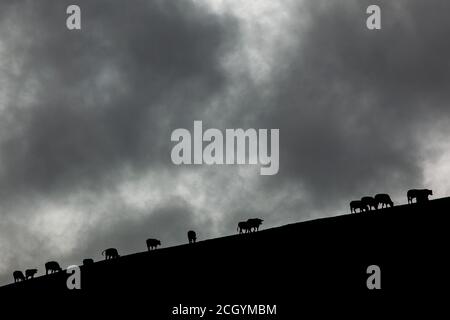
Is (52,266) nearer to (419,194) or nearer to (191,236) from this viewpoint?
(191,236)

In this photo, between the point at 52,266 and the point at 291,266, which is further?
the point at 52,266

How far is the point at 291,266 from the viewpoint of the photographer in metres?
36.3

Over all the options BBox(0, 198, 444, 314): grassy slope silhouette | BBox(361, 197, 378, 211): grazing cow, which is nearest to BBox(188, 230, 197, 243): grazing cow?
BBox(0, 198, 444, 314): grassy slope silhouette

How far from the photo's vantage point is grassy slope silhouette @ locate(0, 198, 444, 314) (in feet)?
106

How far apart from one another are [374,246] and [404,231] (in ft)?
8.02

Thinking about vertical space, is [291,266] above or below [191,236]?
below

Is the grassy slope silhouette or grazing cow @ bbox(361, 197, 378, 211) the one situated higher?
grazing cow @ bbox(361, 197, 378, 211)

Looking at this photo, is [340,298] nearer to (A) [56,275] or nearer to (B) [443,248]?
(B) [443,248]

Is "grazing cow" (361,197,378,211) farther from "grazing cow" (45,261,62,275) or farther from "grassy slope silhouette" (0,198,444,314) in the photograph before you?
"grazing cow" (45,261,62,275)

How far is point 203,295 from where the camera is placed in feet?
A: 112

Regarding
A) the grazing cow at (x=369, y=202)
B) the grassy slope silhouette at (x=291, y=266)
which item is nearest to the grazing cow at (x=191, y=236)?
the grassy slope silhouette at (x=291, y=266)

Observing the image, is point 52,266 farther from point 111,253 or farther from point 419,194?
point 419,194

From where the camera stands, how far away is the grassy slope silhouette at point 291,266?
106 feet

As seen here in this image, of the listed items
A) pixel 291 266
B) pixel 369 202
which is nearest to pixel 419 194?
pixel 369 202
